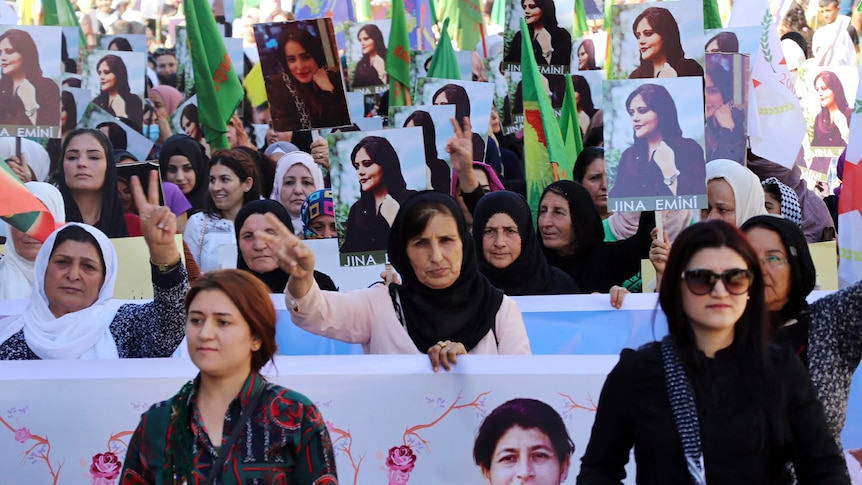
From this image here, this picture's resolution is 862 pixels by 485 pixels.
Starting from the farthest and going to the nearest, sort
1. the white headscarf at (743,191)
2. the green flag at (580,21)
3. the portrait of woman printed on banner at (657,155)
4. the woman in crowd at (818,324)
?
the green flag at (580,21), the white headscarf at (743,191), the portrait of woman printed on banner at (657,155), the woman in crowd at (818,324)

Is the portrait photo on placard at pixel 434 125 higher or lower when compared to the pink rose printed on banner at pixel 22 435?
higher

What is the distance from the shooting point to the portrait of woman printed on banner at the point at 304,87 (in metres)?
6.71

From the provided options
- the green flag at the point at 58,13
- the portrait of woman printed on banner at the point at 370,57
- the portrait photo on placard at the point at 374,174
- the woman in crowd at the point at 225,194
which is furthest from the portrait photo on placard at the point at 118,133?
the portrait photo on placard at the point at 374,174

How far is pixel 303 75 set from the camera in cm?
675

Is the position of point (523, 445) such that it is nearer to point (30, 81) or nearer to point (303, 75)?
point (303, 75)

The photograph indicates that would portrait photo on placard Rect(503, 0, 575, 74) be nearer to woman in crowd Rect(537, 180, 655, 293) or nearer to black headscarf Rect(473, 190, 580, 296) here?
woman in crowd Rect(537, 180, 655, 293)

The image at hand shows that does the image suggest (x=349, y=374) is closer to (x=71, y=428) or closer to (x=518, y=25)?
(x=71, y=428)

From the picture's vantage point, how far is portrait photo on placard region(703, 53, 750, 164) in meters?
6.40

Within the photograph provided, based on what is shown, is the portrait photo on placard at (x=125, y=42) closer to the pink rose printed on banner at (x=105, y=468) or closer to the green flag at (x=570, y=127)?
the green flag at (x=570, y=127)

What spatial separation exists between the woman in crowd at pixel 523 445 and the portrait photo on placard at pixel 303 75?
323cm

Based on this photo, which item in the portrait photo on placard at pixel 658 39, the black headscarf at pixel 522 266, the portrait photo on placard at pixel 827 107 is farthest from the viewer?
the portrait photo on placard at pixel 827 107

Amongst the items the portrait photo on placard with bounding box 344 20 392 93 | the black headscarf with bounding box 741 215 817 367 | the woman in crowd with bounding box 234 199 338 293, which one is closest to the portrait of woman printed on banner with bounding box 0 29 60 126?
the woman in crowd with bounding box 234 199 338 293

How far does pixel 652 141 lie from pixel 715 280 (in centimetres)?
277

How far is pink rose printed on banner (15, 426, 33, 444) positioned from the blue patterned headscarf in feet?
7.95
